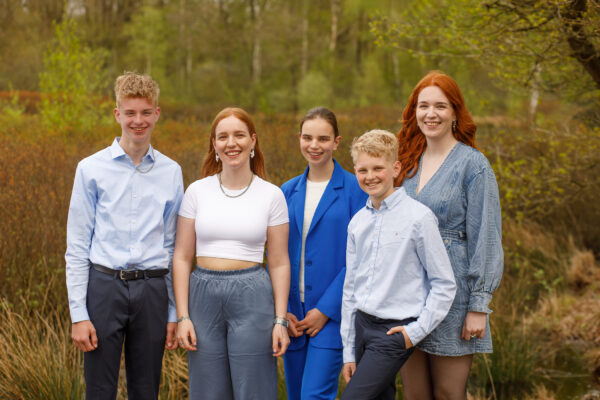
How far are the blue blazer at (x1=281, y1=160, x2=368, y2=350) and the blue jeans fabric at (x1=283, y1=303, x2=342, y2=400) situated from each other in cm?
4

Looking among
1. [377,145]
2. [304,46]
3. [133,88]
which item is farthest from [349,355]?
[304,46]

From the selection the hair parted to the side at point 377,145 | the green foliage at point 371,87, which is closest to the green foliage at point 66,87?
the hair parted to the side at point 377,145

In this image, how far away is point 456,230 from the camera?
2.62 m

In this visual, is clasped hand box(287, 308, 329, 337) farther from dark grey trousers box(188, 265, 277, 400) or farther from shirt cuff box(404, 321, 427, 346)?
shirt cuff box(404, 321, 427, 346)

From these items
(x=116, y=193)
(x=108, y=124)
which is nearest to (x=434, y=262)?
(x=116, y=193)

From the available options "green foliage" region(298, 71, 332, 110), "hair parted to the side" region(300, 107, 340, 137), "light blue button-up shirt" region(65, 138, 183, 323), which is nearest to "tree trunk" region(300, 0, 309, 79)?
"green foliage" region(298, 71, 332, 110)

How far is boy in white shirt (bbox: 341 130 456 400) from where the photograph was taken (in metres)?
2.43

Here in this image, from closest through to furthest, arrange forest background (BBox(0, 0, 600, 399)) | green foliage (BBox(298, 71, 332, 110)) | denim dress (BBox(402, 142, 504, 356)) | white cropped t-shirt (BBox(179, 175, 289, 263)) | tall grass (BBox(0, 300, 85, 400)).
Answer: denim dress (BBox(402, 142, 504, 356)), white cropped t-shirt (BBox(179, 175, 289, 263)), tall grass (BBox(0, 300, 85, 400)), forest background (BBox(0, 0, 600, 399)), green foliage (BBox(298, 71, 332, 110))

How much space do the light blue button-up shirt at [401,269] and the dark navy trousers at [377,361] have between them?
6 cm

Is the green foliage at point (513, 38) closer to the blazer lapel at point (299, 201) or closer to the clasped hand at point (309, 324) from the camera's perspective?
the blazer lapel at point (299, 201)

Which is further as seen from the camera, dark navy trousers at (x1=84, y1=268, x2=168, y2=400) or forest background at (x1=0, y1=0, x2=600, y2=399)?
forest background at (x1=0, y1=0, x2=600, y2=399)

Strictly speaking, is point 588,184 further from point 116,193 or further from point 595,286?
point 116,193

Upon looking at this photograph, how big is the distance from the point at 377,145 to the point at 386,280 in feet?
2.03

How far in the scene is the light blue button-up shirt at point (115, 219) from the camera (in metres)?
2.58
